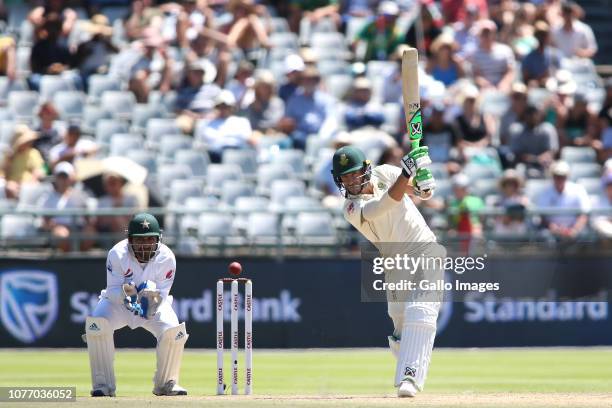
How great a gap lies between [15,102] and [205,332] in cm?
465

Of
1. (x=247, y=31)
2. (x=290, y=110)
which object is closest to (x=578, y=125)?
(x=290, y=110)

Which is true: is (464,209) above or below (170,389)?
above

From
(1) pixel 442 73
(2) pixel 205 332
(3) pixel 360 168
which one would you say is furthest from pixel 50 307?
(3) pixel 360 168

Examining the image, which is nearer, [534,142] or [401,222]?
[401,222]

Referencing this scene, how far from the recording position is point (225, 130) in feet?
60.4

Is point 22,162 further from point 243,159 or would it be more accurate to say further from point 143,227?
point 143,227

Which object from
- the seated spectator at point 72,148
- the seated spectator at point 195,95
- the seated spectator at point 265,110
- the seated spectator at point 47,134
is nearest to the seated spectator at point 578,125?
the seated spectator at point 265,110

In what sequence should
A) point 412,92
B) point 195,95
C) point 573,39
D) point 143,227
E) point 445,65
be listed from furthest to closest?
point 573,39, point 445,65, point 195,95, point 143,227, point 412,92

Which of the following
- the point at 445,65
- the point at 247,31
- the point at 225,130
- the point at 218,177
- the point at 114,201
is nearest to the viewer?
the point at 114,201

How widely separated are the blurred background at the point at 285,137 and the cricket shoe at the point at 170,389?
218 inches

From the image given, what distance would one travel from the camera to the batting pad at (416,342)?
10367 millimetres

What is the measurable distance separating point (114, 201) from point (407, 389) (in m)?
7.62

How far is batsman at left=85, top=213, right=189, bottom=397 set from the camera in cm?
1095

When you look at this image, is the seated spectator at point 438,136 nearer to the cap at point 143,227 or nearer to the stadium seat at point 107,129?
the stadium seat at point 107,129
